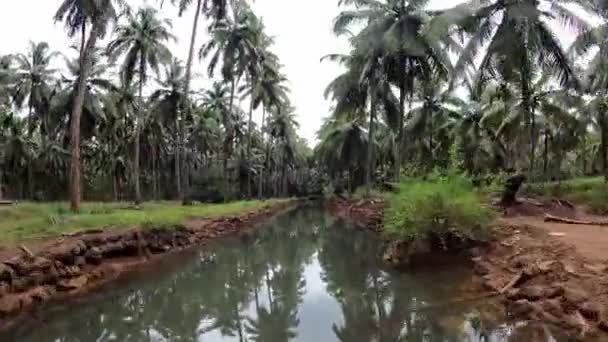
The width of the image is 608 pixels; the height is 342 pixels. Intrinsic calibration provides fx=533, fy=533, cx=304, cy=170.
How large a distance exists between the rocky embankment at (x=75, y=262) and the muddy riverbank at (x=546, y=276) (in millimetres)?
8886

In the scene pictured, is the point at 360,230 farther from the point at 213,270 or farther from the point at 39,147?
the point at 39,147

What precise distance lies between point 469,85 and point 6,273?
1904cm

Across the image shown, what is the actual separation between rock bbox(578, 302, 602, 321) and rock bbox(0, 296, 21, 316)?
9745 mm

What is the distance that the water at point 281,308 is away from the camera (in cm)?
866

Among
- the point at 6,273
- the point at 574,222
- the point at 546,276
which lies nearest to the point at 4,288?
the point at 6,273

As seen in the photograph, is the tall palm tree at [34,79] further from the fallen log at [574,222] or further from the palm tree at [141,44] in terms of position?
the fallen log at [574,222]

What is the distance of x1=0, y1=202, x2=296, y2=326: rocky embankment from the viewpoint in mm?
10688

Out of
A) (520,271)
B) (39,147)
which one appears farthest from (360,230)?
(39,147)

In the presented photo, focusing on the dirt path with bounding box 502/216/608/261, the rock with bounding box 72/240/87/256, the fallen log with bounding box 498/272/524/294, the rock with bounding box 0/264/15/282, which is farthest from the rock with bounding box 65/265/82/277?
the dirt path with bounding box 502/216/608/261

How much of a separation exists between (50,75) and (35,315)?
31.4 meters

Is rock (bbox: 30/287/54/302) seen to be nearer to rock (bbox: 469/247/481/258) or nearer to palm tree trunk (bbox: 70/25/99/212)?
palm tree trunk (bbox: 70/25/99/212)

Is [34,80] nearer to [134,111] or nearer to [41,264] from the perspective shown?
[134,111]

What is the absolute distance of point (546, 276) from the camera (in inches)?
371

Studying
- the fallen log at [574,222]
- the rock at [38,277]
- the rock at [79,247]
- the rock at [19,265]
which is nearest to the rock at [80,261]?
the rock at [79,247]
